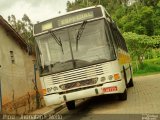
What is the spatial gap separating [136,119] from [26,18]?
75.2 m

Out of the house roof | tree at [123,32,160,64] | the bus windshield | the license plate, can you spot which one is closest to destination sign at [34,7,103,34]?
the bus windshield

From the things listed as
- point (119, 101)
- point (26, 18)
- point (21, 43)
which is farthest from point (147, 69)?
point (26, 18)

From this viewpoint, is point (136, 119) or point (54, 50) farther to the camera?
point (54, 50)

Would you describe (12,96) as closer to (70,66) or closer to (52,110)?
(52,110)

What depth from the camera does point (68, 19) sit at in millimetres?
13289

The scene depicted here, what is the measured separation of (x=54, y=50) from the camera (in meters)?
12.9

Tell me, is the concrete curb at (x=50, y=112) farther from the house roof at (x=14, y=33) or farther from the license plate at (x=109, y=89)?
the house roof at (x=14, y=33)

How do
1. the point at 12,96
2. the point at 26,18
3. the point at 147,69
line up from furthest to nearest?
the point at 26,18
the point at 147,69
the point at 12,96

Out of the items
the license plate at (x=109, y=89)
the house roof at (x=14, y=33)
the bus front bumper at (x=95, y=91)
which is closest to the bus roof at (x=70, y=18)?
the bus front bumper at (x=95, y=91)

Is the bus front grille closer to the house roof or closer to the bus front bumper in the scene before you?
the bus front bumper

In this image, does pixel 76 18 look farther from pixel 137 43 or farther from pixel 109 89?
pixel 137 43

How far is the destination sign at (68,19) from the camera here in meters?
13.1

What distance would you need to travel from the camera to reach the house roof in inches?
787

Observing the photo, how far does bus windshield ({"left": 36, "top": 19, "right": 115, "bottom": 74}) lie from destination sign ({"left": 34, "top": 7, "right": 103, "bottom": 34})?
0.24m
